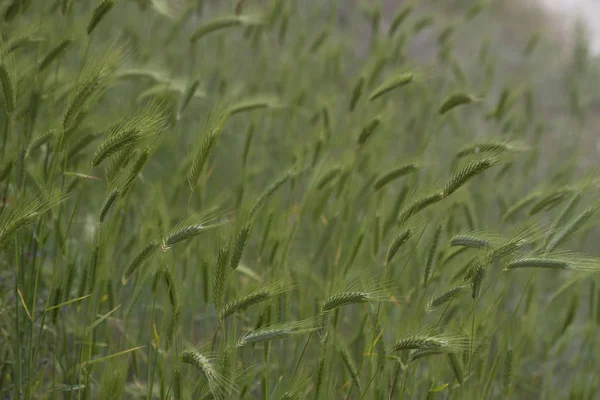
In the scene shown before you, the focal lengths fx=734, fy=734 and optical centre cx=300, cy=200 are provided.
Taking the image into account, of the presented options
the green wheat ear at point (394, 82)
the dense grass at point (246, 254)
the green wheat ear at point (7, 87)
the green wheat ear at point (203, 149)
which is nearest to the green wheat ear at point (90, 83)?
the dense grass at point (246, 254)

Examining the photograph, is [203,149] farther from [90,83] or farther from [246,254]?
[246,254]

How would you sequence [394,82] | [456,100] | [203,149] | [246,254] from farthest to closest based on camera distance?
[246,254] < [456,100] < [394,82] < [203,149]

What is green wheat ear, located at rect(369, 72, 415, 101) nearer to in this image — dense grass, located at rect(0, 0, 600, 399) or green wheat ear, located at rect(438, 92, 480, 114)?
dense grass, located at rect(0, 0, 600, 399)

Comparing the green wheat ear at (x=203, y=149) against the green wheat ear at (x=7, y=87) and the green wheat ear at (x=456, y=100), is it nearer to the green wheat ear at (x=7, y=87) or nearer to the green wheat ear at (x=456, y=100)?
the green wheat ear at (x=7, y=87)

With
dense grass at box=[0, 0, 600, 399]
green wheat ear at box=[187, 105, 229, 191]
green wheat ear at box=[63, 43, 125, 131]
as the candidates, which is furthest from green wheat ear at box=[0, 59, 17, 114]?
green wheat ear at box=[187, 105, 229, 191]

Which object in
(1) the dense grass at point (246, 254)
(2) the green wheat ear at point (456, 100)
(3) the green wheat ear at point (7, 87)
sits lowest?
(1) the dense grass at point (246, 254)

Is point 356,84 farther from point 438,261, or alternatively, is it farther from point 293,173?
point 438,261

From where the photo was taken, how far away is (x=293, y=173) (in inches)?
75.4

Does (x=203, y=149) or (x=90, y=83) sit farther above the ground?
(x=90, y=83)

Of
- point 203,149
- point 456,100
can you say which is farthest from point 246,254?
point 203,149

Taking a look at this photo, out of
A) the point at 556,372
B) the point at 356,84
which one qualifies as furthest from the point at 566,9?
the point at 356,84

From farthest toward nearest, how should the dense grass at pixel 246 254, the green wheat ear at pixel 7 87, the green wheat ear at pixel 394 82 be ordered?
the green wheat ear at pixel 394 82, the green wheat ear at pixel 7 87, the dense grass at pixel 246 254

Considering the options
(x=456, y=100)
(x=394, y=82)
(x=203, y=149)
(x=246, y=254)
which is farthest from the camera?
(x=246, y=254)

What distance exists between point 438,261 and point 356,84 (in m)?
0.84
